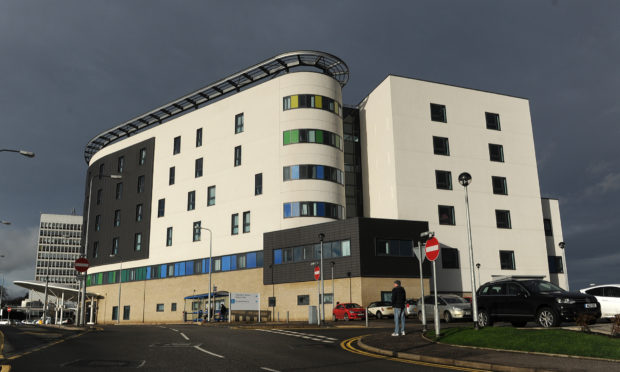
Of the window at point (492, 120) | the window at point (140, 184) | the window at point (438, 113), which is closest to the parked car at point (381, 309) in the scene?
the window at point (438, 113)

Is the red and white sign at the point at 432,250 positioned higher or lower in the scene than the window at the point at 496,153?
lower

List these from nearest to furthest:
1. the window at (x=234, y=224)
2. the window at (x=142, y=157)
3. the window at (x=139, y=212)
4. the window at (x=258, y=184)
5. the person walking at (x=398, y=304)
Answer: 1. the person walking at (x=398, y=304)
2. the window at (x=258, y=184)
3. the window at (x=234, y=224)
4. the window at (x=139, y=212)
5. the window at (x=142, y=157)

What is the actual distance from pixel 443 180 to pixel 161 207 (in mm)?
34500

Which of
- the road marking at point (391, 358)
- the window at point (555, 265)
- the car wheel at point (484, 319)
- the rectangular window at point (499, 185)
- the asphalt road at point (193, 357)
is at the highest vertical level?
the rectangular window at point (499, 185)

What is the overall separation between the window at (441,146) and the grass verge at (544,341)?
37.4 m

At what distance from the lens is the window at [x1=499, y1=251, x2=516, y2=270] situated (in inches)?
2037

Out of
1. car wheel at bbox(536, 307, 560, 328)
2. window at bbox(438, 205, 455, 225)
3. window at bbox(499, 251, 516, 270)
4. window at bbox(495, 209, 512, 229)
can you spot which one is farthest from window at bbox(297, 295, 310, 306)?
car wheel at bbox(536, 307, 560, 328)

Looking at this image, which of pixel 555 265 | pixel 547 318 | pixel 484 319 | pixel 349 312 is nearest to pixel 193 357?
pixel 484 319

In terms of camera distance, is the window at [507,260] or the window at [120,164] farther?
the window at [120,164]

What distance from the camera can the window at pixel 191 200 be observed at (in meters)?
61.0

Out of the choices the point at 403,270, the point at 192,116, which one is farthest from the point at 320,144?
the point at 192,116

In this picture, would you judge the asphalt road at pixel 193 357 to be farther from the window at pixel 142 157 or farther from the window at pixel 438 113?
the window at pixel 142 157

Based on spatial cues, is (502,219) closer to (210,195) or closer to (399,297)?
(210,195)

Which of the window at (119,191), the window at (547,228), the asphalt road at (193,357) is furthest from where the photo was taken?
the window at (119,191)
